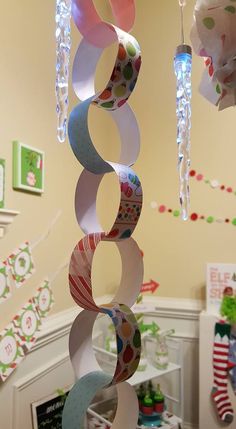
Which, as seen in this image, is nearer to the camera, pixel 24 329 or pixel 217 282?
pixel 24 329

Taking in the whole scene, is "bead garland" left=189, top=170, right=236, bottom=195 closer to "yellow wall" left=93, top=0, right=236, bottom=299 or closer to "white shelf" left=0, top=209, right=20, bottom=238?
"yellow wall" left=93, top=0, right=236, bottom=299

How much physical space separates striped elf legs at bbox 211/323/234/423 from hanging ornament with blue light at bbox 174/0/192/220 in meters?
1.46

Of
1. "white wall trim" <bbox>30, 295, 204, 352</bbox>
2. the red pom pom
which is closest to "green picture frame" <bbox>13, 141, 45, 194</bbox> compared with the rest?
"white wall trim" <bbox>30, 295, 204, 352</bbox>

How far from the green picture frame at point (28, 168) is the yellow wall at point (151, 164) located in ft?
0.17

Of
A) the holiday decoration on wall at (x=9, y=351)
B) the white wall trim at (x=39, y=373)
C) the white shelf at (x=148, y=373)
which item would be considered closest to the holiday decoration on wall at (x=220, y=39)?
the holiday decoration on wall at (x=9, y=351)

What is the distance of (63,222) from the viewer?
185 cm

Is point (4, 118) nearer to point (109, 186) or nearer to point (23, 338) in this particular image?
point (23, 338)

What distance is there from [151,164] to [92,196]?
1.82 m

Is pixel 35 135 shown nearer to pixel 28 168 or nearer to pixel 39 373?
pixel 28 168

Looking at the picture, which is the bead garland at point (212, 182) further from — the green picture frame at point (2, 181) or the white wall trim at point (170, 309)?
the green picture frame at point (2, 181)

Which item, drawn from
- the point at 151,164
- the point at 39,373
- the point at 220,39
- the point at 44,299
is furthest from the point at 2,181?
the point at 151,164

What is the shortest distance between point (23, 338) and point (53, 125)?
0.98 meters

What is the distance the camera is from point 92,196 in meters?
0.63

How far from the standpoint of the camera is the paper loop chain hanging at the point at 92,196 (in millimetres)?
553
